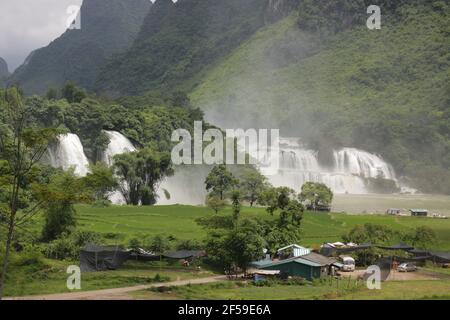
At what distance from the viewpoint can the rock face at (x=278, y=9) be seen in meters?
166

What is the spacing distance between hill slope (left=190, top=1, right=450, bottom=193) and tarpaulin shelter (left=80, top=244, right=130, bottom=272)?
6985cm

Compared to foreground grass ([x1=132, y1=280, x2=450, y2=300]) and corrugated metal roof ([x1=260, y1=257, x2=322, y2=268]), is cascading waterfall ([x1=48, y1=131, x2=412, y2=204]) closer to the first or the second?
corrugated metal roof ([x1=260, y1=257, x2=322, y2=268])

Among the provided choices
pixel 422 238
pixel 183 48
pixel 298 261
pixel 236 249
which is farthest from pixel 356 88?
pixel 236 249

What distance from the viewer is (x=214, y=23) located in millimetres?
195750

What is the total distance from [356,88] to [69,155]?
9092cm

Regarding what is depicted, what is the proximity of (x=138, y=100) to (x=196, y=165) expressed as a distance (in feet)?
123

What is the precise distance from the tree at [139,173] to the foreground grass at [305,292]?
3523cm

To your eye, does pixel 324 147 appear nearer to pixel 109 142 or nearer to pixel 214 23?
pixel 109 142

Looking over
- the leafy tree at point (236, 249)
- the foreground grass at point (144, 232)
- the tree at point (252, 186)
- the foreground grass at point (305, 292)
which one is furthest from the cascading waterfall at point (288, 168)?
the foreground grass at point (305, 292)

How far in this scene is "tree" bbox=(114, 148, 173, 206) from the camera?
60.8 metres

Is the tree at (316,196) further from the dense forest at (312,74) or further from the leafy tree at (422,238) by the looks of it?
the dense forest at (312,74)

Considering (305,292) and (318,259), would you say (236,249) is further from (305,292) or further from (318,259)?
(305,292)

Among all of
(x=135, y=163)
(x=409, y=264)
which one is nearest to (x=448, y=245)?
(x=409, y=264)
